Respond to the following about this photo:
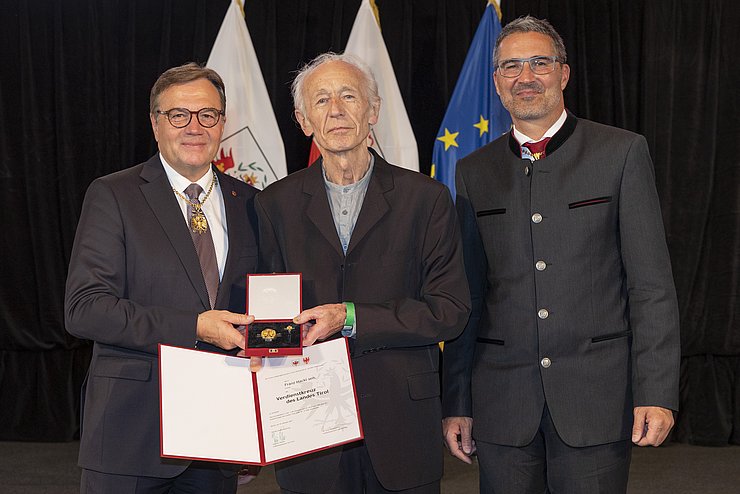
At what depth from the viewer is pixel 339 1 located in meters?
5.48

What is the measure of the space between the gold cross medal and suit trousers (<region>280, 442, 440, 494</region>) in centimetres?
72

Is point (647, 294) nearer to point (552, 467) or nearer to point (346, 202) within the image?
point (552, 467)

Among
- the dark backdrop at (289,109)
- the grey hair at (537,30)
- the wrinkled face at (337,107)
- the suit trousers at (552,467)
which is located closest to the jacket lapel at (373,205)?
the wrinkled face at (337,107)

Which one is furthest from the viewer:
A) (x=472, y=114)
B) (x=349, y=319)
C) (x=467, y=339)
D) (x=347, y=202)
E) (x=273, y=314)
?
(x=472, y=114)

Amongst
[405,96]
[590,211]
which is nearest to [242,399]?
[590,211]

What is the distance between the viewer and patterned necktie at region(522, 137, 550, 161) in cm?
241

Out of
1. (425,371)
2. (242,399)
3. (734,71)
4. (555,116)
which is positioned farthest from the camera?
(734,71)

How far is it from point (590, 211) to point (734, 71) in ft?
11.5

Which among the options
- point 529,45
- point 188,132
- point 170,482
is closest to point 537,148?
A: point 529,45

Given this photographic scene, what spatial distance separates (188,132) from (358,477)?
3.47ft

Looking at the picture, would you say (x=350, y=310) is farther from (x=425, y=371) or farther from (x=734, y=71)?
(x=734, y=71)

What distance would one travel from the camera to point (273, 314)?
2016 mm

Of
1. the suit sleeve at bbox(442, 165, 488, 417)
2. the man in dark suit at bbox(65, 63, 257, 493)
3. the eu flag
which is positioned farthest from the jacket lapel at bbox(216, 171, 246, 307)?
the eu flag

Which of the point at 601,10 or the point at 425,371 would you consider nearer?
the point at 425,371
